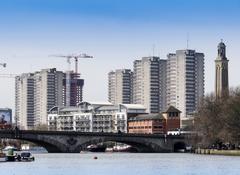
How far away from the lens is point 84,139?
185750 millimetres

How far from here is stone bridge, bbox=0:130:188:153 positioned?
17612 cm

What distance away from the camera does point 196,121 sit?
167375 millimetres

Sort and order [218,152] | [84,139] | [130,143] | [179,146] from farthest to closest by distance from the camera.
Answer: [179,146] → [130,143] → [84,139] → [218,152]

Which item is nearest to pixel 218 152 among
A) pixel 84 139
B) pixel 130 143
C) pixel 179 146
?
pixel 84 139

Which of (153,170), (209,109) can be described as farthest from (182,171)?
(209,109)

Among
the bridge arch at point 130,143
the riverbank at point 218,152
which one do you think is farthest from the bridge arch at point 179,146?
the riverbank at point 218,152

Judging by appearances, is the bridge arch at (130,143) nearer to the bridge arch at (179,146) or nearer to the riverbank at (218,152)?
the bridge arch at (179,146)

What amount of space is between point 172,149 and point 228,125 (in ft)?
136

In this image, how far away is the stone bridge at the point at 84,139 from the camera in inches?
6934

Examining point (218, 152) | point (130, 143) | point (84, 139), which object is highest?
point (84, 139)

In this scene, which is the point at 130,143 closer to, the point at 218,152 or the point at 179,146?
the point at 179,146

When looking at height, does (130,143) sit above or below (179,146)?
above

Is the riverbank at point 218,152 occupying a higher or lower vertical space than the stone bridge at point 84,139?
lower

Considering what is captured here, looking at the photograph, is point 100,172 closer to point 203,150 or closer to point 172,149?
point 203,150
